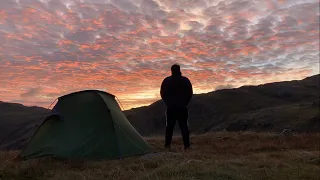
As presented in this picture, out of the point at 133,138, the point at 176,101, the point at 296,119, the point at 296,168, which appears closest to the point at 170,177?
the point at 296,168

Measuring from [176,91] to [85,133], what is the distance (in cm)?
354

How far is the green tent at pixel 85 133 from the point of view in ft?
30.6

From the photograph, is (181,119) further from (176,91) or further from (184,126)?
(176,91)

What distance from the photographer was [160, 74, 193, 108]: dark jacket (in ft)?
35.9

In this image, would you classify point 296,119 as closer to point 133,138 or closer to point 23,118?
point 133,138

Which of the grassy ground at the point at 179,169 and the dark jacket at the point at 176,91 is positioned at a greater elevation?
the dark jacket at the point at 176,91

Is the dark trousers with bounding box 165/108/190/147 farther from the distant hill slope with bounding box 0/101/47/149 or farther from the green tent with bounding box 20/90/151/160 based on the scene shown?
the distant hill slope with bounding box 0/101/47/149

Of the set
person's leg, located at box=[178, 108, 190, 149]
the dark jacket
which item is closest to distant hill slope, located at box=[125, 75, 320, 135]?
person's leg, located at box=[178, 108, 190, 149]

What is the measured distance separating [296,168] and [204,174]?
2385 mm

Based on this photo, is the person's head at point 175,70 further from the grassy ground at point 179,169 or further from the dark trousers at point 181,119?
the grassy ground at point 179,169

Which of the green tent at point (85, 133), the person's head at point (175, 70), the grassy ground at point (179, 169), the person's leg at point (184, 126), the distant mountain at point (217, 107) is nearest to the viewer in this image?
the grassy ground at point (179, 169)

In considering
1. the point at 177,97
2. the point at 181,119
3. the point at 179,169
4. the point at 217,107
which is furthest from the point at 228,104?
the point at 179,169

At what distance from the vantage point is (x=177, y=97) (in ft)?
35.9

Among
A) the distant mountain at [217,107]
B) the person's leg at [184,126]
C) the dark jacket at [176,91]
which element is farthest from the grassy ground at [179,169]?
the distant mountain at [217,107]
